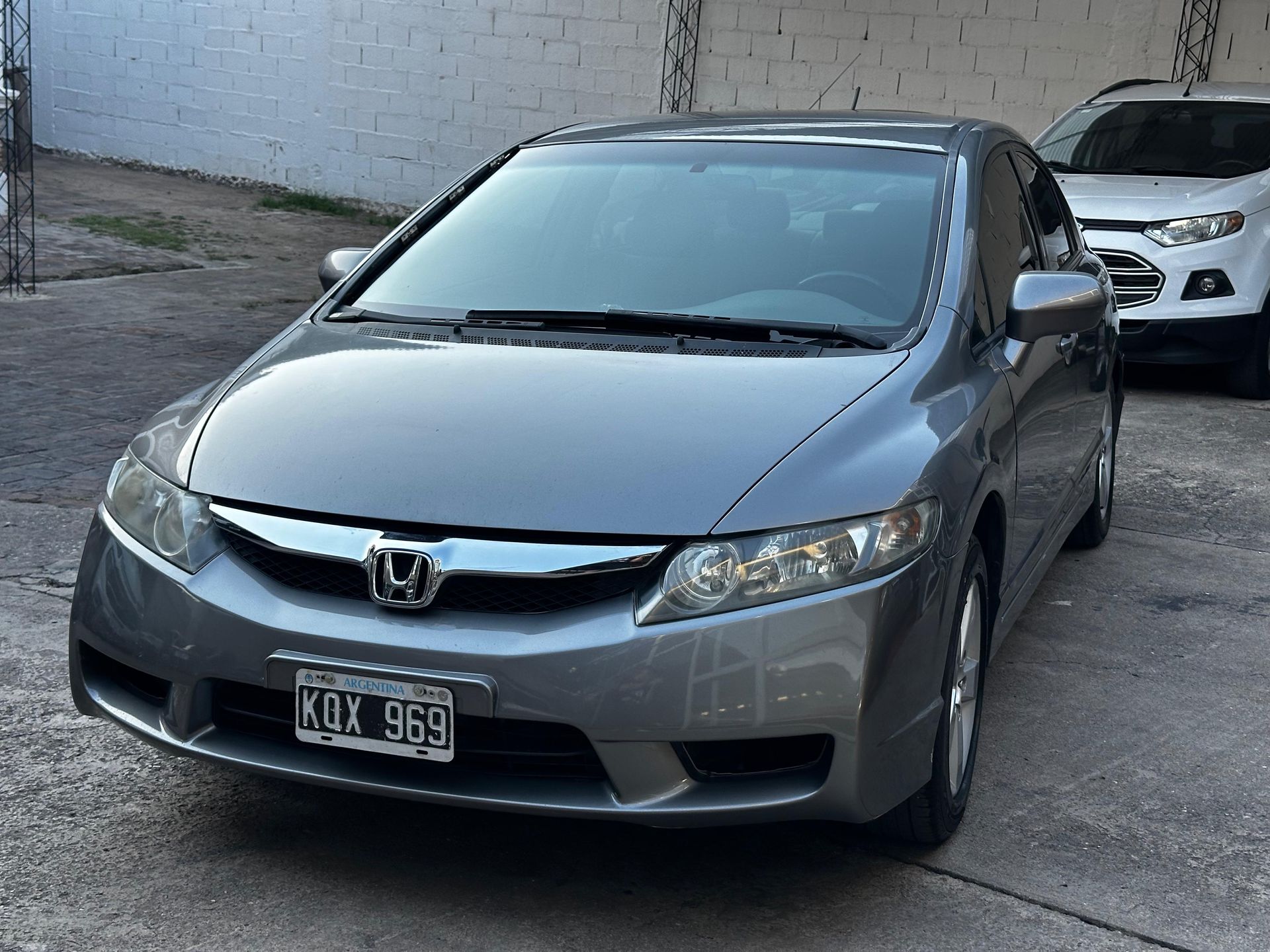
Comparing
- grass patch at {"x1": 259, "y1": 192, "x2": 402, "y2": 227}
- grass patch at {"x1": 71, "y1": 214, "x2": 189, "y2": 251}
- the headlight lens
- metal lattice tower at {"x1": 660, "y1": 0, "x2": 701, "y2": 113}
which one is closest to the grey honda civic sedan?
the headlight lens

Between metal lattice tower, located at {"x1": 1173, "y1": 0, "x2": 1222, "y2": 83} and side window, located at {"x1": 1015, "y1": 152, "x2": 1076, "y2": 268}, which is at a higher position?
metal lattice tower, located at {"x1": 1173, "y1": 0, "x2": 1222, "y2": 83}

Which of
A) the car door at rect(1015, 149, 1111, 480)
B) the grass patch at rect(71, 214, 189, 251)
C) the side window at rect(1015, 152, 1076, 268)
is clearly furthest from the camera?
the grass patch at rect(71, 214, 189, 251)

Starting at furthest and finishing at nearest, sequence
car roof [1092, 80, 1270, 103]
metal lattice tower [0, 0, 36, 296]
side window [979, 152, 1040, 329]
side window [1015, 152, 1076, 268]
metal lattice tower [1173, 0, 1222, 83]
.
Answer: metal lattice tower [1173, 0, 1222, 83] < metal lattice tower [0, 0, 36, 296] < car roof [1092, 80, 1270, 103] < side window [1015, 152, 1076, 268] < side window [979, 152, 1040, 329]

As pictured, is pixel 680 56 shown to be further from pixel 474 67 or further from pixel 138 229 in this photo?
pixel 138 229

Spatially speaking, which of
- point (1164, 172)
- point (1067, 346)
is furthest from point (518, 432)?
point (1164, 172)

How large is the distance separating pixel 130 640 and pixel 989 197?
2.49m

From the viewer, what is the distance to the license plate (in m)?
2.68

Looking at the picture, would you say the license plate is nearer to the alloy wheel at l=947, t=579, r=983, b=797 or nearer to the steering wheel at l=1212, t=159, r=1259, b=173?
the alloy wheel at l=947, t=579, r=983, b=797

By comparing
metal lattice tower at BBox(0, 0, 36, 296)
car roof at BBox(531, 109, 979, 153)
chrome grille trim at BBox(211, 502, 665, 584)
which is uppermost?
car roof at BBox(531, 109, 979, 153)

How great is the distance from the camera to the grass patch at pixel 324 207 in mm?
15961

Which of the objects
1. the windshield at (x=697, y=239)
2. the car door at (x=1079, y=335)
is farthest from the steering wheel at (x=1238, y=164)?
the windshield at (x=697, y=239)

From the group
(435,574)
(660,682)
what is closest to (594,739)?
(660,682)

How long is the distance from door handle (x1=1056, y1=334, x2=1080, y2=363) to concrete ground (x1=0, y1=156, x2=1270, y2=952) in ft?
2.91

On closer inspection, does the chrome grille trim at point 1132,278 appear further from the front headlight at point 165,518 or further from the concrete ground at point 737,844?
the front headlight at point 165,518
